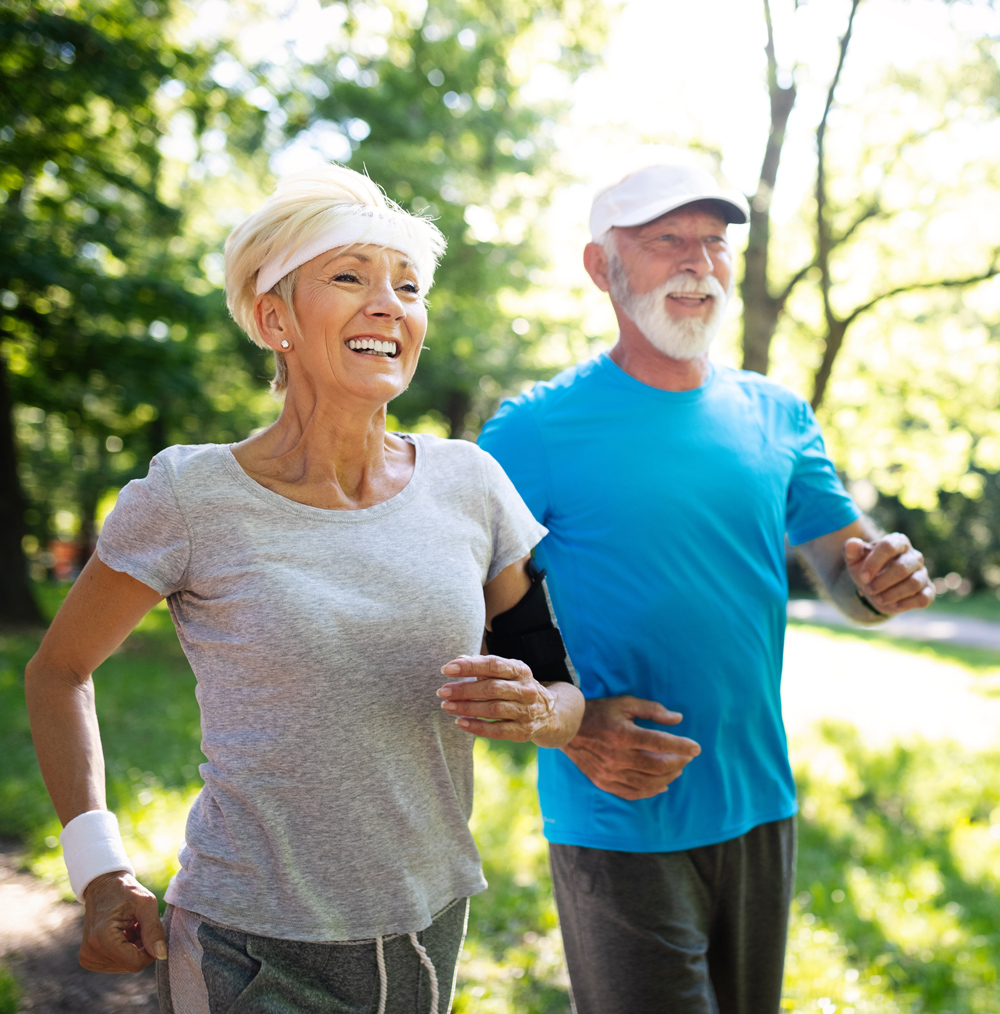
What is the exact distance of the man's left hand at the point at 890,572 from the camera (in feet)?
8.25

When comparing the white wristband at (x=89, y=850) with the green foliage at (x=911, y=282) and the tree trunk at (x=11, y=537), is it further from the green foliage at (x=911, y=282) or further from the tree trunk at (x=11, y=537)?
the tree trunk at (x=11, y=537)

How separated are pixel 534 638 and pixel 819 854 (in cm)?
467

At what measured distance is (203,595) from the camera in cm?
176

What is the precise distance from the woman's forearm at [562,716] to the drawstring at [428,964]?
443 millimetres

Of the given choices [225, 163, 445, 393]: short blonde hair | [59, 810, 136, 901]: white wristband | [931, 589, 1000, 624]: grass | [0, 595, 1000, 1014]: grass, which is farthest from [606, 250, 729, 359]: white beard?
[931, 589, 1000, 624]: grass

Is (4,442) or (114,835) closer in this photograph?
(114,835)

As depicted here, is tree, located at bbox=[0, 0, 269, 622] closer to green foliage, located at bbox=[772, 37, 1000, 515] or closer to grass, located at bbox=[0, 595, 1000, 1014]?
grass, located at bbox=[0, 595, 1000, 1014]

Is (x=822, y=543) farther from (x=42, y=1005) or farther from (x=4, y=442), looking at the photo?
(x=4, y=442)

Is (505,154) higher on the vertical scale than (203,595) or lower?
higher

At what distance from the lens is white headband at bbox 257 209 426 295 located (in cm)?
185

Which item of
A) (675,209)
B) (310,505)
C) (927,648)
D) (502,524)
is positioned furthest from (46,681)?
(927,648)

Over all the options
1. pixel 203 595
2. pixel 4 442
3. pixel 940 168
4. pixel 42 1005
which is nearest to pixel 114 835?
pixel 203 595

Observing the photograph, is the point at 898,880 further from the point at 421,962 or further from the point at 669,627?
the point at 421,962

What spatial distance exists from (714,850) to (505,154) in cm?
1113
